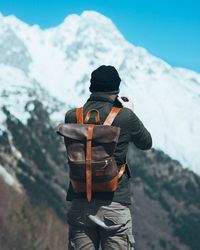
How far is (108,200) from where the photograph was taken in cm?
907

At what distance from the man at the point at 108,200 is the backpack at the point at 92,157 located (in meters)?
0.24

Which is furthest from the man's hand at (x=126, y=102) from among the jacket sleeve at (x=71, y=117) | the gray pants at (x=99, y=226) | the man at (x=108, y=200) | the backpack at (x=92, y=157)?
the gray pants at (x=99, y=226)

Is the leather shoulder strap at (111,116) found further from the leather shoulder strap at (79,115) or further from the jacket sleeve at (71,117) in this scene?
the jacket sleeve at (71,117)

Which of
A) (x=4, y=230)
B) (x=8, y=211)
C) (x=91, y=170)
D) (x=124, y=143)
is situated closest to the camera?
(x=91, y=170)

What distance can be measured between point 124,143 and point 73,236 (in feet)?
5.47

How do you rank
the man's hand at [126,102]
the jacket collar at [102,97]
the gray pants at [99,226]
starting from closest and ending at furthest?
the gray pants at [99,226], the man's hand at [126,102], the jacket collar at [102,97]

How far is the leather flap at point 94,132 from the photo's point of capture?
29.1ft

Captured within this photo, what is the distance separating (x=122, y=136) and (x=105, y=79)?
0.95 meters

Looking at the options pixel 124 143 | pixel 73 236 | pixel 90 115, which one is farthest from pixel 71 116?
pixel 73 236

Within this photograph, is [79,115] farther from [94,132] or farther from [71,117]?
[94,132]

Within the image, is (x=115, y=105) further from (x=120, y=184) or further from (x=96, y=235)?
(x=96, y=235)

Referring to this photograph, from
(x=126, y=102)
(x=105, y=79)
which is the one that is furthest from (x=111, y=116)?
(x=105, y=79)

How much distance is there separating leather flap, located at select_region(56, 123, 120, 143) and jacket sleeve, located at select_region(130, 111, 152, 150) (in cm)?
42

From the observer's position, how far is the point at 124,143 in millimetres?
9375
